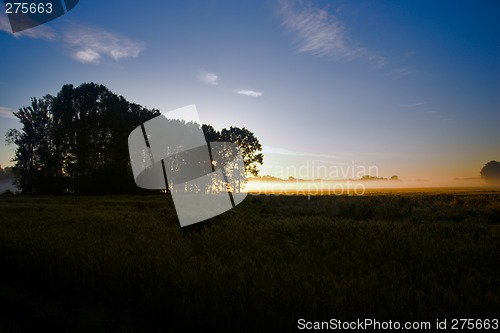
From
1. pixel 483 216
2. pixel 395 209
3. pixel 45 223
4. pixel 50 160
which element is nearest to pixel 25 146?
pixel 50 160

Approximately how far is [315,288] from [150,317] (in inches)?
109

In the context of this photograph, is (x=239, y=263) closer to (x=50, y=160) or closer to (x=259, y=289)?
(x=259, y=289)

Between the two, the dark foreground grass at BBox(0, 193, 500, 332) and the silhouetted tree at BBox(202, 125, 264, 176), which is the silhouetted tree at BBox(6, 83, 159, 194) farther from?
the dark foreground grass at BBox(0, 193, 500, 332)

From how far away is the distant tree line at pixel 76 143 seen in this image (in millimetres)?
44219

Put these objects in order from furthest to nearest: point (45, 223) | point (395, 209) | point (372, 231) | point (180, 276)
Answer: point (395, 209)
point (45, 223)
point (372, 231)
point (180, 276)

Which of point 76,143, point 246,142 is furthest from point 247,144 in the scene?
point 76,143

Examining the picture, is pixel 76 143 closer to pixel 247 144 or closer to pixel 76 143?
pixel 76 143

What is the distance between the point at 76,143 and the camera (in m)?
43.9

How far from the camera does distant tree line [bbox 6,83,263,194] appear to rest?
44.2 m

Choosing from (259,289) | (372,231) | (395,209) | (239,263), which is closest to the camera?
(259,289)

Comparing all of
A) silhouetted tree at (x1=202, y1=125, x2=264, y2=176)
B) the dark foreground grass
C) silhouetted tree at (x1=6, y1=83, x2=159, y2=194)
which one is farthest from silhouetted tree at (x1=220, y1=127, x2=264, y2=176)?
the dark foreground grass

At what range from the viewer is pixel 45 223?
1394 centimetres

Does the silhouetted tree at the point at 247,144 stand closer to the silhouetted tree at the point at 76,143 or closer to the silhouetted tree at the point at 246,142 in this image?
the silhouetted tree at the point at 246,142

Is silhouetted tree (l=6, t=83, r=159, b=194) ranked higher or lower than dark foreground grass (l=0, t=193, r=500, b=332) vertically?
higher
